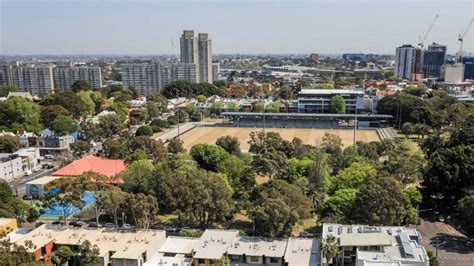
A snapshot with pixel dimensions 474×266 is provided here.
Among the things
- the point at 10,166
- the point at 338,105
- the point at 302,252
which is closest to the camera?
the point at 302,252

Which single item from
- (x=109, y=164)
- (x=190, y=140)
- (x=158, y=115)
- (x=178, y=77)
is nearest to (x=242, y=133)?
(x=190, y=140)

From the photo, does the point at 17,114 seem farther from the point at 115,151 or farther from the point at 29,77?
the point at 29,77

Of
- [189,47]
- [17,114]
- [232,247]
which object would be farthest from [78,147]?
[189,47]

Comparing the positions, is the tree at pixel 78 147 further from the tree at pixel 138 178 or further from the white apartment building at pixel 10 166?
the tree at pixel 138 178

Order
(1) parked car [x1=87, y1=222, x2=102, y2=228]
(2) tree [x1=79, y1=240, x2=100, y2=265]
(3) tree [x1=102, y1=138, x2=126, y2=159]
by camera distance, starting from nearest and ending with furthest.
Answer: (2) tree [x1=79, y1=240, x2=100, y2=265] < (1) parked car [x1=87, y1=222, x2=102, y2=228] < (3) tree [x1=102, y1=138, x2=126, y2=159]

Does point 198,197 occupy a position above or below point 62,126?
above

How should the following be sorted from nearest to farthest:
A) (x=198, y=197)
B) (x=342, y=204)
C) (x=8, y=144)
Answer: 1. (x=198, y=197)
2. (x=342, y=204)
3. (x=8, y=144)

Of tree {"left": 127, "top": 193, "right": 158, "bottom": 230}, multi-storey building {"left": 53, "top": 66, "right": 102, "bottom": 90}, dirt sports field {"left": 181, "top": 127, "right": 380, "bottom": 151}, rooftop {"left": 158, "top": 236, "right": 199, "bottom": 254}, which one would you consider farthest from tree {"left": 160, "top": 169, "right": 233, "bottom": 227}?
multi-storey building {"left": 53, "top": 66, "right": 102, "bottom": 90}

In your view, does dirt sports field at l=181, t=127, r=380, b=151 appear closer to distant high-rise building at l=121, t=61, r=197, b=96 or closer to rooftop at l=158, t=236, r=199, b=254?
rooftop at l=158, t=236, r=199, b=254
